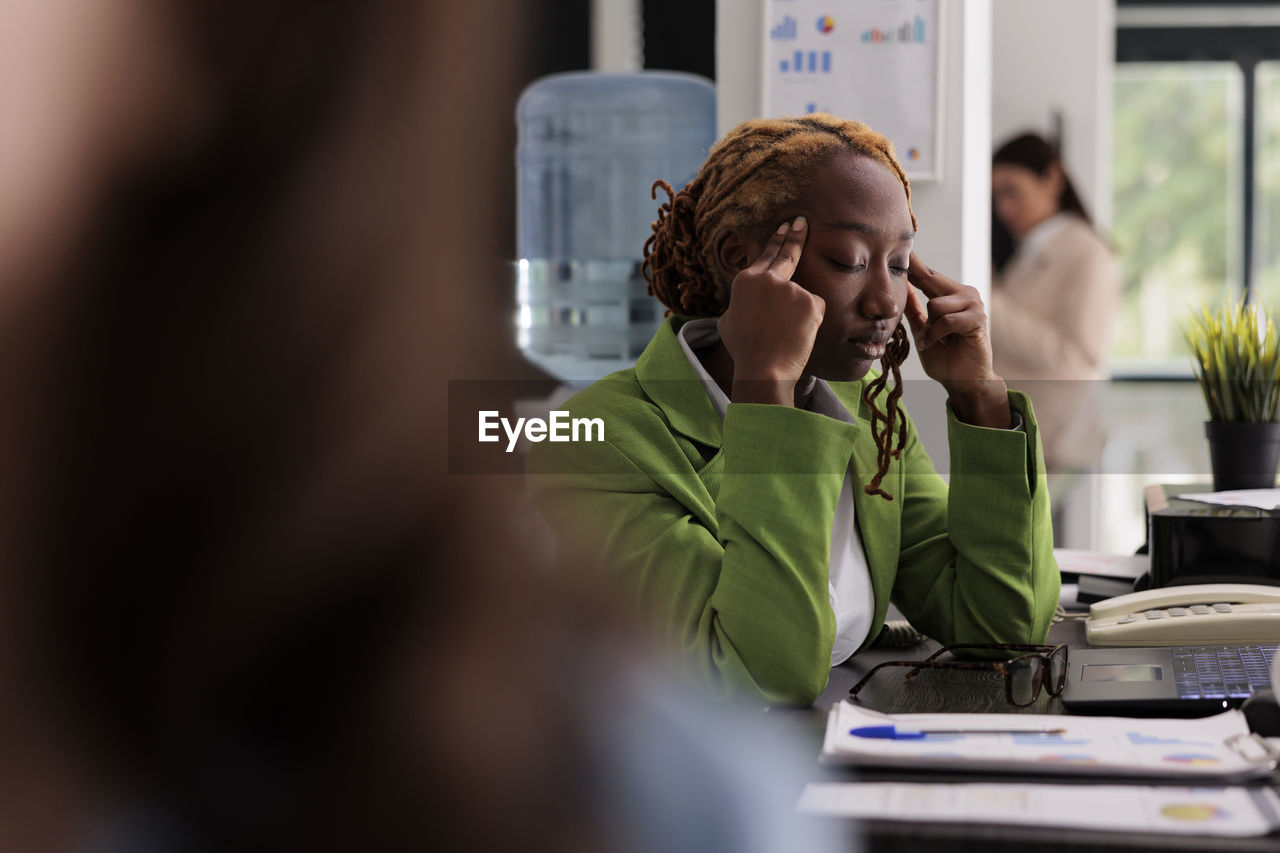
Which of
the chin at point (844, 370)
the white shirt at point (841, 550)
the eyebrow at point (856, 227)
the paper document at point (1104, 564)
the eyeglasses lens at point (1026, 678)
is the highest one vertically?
the eyebrow at point (856, 227)

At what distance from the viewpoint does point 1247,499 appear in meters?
1.16

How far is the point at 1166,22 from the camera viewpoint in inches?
162

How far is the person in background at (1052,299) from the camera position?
2.76 meters

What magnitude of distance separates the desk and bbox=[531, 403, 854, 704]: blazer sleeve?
0.13 feet

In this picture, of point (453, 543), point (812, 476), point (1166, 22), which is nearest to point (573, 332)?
point (812, 476)

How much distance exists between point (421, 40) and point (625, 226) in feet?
7.62

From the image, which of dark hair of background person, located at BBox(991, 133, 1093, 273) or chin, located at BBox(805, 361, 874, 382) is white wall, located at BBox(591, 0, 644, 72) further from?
chin, located at BBox(805, 361, 874, 382)

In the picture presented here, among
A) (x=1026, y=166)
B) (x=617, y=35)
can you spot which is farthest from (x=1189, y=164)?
(x=617, y=35)

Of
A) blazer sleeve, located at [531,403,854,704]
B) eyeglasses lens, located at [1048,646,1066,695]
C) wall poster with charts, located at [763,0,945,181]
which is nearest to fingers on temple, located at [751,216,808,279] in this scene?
blazer sleeve, located at [531,403,854,704]

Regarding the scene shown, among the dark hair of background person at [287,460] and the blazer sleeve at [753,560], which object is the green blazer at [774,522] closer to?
the blazer sleeve at [753,560]

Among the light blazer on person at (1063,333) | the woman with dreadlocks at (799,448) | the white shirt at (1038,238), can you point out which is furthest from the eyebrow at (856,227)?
the white shirt at (1038,238)

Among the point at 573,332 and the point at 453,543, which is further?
the point at 573,332

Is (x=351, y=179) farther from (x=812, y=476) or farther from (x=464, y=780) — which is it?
(x=812, y=476)

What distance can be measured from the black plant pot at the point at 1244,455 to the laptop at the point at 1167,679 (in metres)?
0.59
